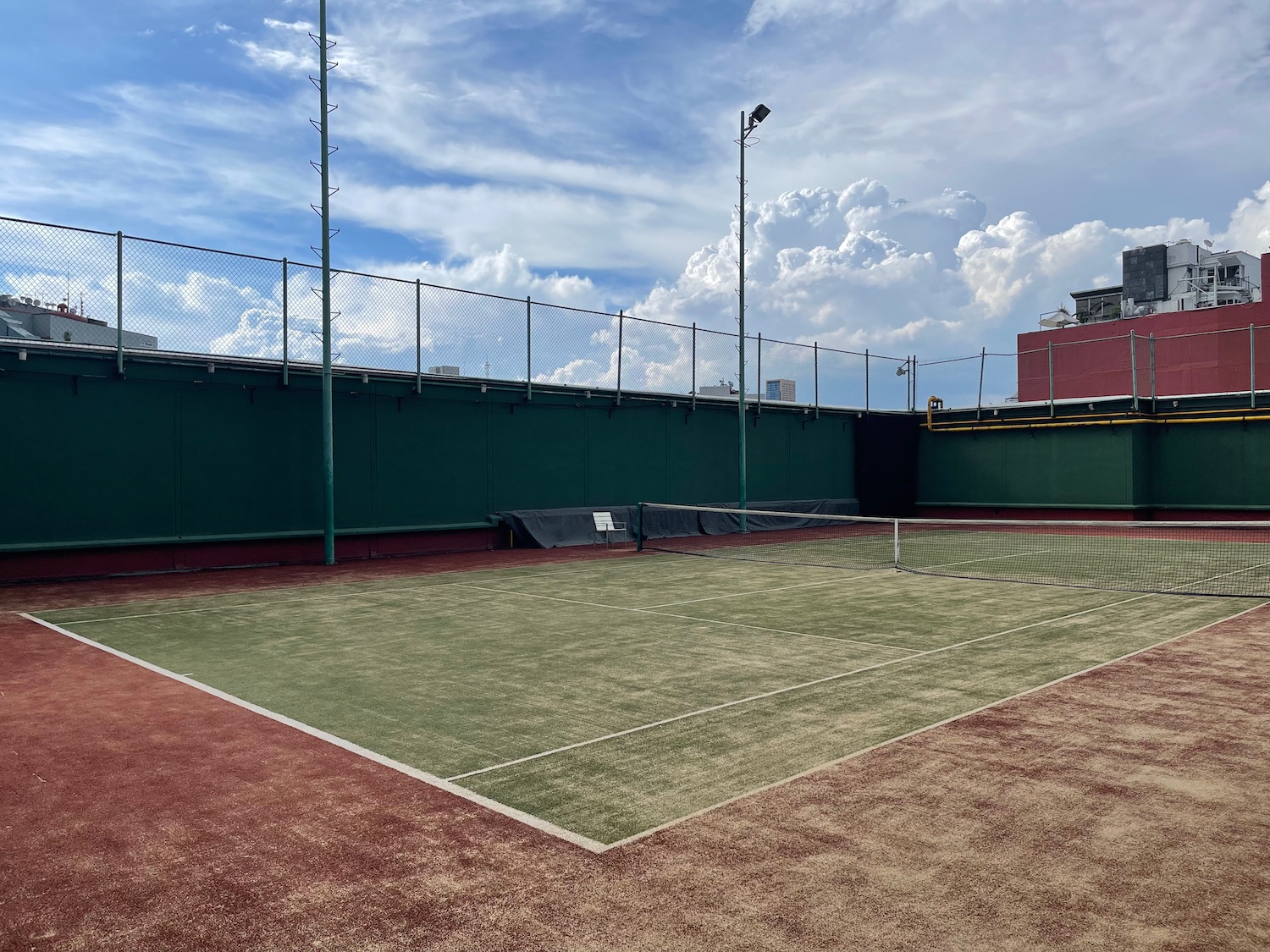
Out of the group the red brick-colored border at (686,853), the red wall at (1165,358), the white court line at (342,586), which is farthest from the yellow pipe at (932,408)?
the red brick-colored border at (686,853)

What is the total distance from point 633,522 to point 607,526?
Answer: 115 cm

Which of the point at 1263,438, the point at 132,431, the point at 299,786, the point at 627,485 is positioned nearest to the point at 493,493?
the point at 627,485

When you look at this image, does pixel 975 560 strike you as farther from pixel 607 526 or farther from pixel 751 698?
pixel 751 698

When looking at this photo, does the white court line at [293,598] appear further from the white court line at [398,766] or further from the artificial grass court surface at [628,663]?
the white court line at [398,766]

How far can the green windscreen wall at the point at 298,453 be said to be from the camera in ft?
50.4

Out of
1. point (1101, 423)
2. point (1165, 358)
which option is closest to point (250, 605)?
point (1101, 423)

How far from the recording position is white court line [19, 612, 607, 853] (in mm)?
4375

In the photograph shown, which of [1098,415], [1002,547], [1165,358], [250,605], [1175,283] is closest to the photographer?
[250,605]

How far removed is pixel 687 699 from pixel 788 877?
300 cm

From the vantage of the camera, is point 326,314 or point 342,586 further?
point 326,314

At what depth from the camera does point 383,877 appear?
3.96 metres

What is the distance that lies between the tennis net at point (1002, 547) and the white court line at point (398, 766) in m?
8.12

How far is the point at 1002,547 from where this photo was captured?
66.6 ft

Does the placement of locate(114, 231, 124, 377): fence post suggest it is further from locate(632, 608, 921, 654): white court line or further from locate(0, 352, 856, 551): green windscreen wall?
locate(632, 608, 921, 654): white court line
